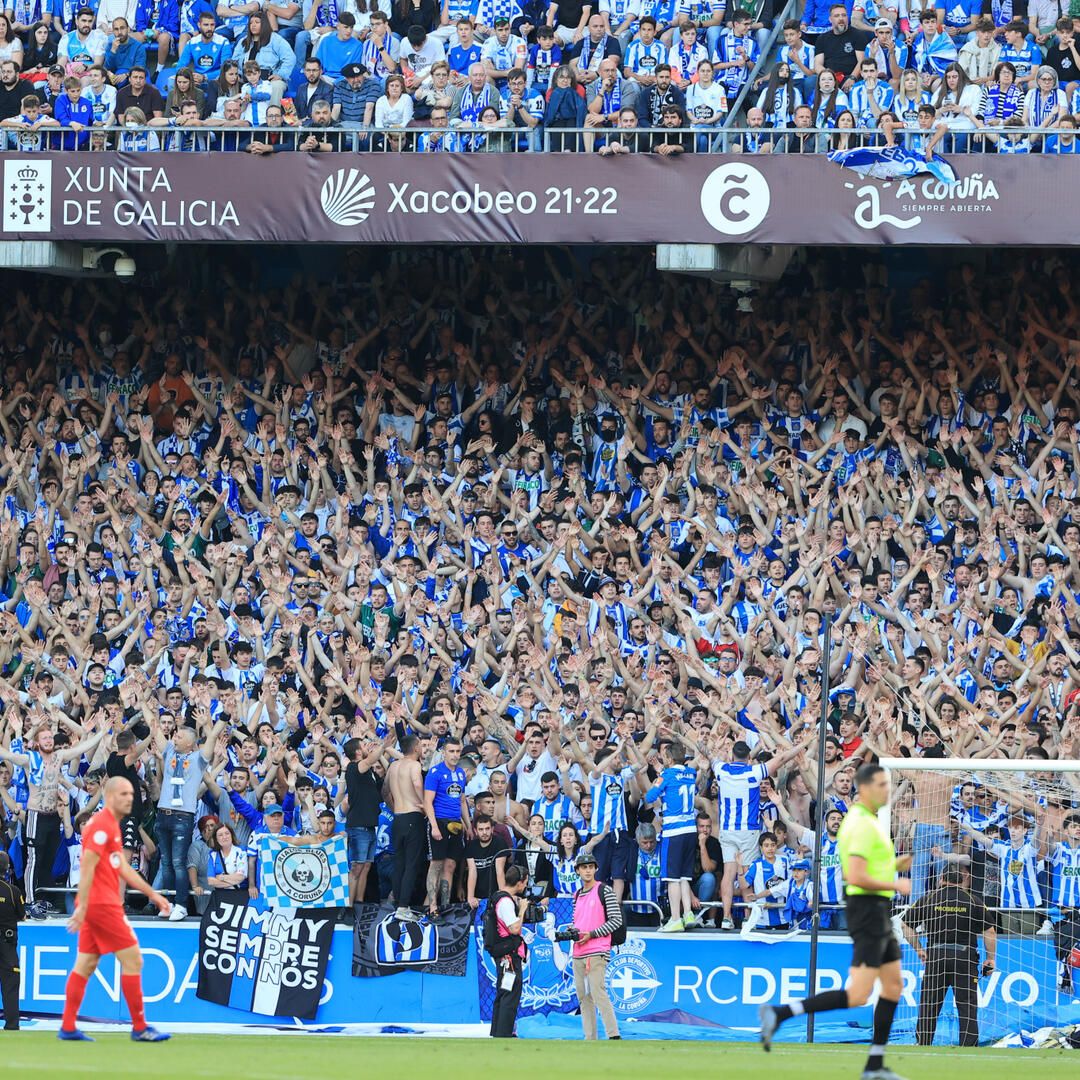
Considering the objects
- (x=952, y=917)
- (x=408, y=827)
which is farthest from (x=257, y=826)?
(x=952, y=917)

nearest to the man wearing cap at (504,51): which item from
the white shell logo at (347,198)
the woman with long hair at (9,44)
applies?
the white shell logo at (347,198)

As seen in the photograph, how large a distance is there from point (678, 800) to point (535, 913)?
1.46 m

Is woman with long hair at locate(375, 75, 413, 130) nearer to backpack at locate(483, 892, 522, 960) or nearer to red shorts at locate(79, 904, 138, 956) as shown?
backpack at locate(483, 892, 522, 960)

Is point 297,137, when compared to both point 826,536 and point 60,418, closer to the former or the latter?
point 60,418

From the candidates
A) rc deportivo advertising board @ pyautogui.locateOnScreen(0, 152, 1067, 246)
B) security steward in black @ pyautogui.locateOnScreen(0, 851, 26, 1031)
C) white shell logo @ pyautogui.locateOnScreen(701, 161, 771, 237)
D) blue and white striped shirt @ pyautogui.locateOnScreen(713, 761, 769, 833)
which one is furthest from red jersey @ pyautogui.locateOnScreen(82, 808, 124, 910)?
white shell logo @ pyautogui.locateOnScreen(701, 161, 771, 237)

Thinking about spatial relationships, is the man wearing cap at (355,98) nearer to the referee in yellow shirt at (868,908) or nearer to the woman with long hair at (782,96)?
the woman with long hair at (782,96)

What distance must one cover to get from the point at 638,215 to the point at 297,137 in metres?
3.48

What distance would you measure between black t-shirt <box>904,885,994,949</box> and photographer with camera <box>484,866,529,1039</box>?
2922 millimetres

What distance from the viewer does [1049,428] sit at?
Answer: 20.6 m

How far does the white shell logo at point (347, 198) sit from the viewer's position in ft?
67.4

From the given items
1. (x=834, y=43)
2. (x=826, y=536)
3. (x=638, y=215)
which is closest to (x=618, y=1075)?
(x=826, y=536)

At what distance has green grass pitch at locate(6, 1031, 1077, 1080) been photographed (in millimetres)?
10797

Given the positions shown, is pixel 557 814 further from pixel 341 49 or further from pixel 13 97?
pixel 13 97

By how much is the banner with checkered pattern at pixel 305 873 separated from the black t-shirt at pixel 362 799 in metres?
0.38
